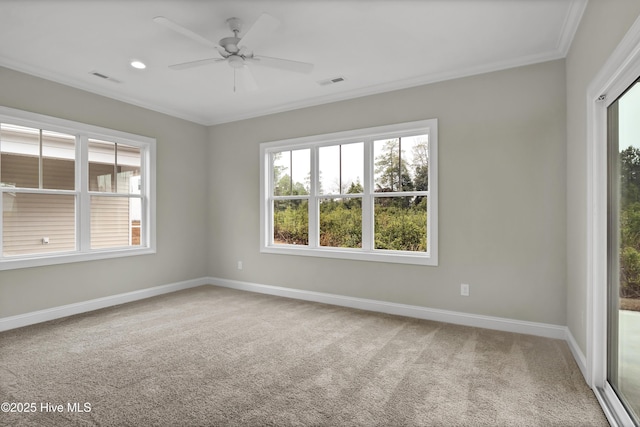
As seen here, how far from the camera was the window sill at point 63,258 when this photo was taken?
3559 mm

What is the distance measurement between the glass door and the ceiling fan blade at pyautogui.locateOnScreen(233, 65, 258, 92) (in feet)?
8.94

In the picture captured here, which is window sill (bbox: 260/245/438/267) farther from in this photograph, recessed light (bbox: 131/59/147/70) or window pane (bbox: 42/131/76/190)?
recessed light (bbox: 131/59/147/70)

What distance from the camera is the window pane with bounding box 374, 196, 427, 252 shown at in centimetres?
405

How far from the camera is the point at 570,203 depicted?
3088mm

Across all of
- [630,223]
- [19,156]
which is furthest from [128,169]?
[630,223]

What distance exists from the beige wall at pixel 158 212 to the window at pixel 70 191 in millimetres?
129

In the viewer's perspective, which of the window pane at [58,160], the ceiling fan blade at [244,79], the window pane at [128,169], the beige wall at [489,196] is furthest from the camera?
the window pane at [128,169]

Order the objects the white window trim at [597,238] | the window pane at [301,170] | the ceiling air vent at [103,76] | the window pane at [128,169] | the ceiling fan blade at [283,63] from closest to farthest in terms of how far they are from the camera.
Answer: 1. the white window trim at [597,238]
2. the ceiling fan blade at [283,63]
3. the ceiling air vent at [103,76]
4. the window pane at [128,169]
5. the window pane at [301,170]

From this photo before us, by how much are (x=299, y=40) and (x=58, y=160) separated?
3.15m

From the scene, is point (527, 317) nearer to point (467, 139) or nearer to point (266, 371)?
point (467, 139)

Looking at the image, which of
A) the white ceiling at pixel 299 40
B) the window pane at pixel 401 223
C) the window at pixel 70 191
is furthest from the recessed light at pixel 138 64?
the window pane at pixel 401 223

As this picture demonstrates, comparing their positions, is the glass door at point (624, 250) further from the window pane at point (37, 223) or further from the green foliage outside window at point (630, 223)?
the window pane at point (37, 223)

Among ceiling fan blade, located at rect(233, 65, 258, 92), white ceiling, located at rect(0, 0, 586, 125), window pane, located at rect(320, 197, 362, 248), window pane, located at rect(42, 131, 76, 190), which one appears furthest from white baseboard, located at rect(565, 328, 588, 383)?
window pane, located at rect(42, 131, 76, 190)

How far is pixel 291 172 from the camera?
5086 mm
